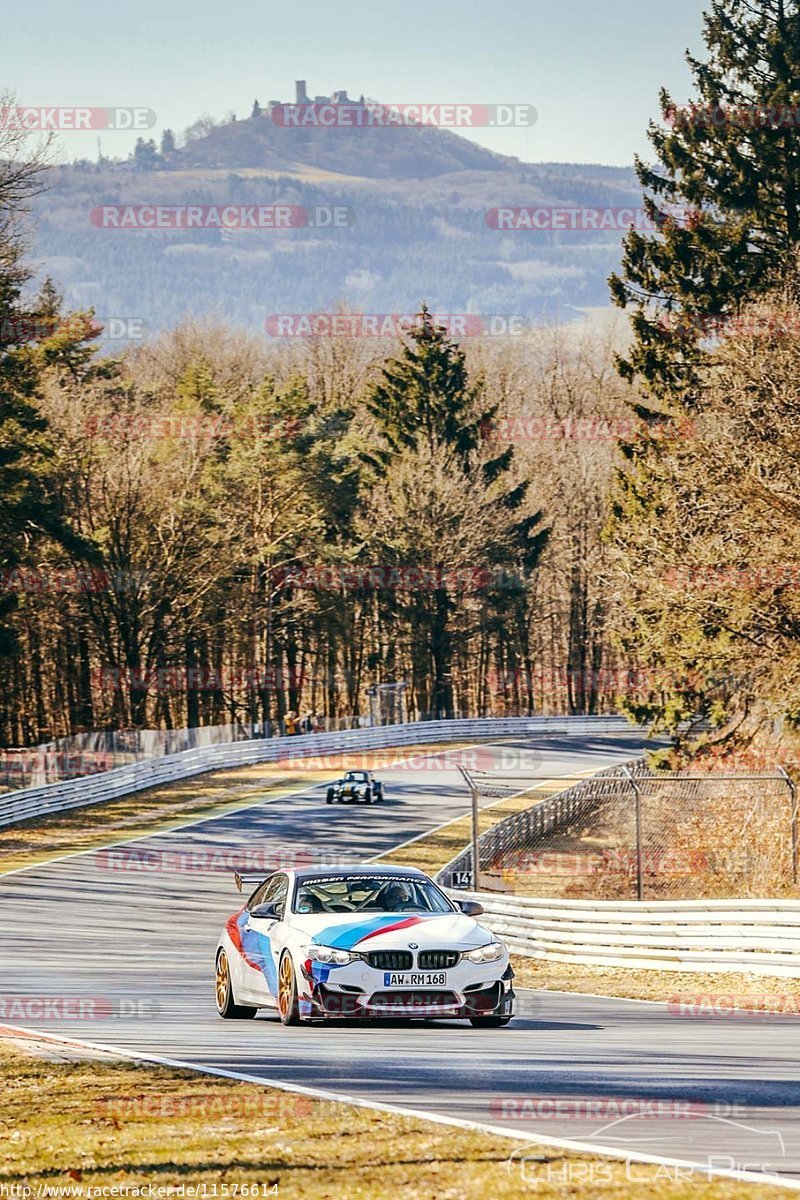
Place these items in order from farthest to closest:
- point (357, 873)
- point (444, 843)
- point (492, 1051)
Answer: point (444, 843), point (357, 873), point (492, 1051)

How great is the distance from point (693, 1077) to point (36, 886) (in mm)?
27059

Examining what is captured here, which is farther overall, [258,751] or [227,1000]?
[258,751]

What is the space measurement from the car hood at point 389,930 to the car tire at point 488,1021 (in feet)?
1.93

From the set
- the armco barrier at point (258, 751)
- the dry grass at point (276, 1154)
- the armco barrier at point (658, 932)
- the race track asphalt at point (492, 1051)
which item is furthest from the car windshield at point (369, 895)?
the armco barrier at point (258, 751)

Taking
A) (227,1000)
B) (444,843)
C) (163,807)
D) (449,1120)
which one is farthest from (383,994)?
(163,807)

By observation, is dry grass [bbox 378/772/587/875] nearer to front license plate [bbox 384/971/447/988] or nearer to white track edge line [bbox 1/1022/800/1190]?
front license plate [bbox 384/971/447/988]

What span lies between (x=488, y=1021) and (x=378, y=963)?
111 cm

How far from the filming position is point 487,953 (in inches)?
556

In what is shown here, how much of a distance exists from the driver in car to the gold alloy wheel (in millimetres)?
1679

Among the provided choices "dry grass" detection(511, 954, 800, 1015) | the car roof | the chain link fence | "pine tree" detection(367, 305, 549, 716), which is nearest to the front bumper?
the car roof

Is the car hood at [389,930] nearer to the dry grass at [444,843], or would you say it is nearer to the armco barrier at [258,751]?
the dry grass at [444,843]

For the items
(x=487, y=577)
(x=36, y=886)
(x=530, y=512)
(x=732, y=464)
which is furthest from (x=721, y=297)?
(x=530, y=512)

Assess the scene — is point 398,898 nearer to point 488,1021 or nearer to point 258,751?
point 488,1021

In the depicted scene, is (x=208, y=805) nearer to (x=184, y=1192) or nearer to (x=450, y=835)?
(x=450, y=835)
